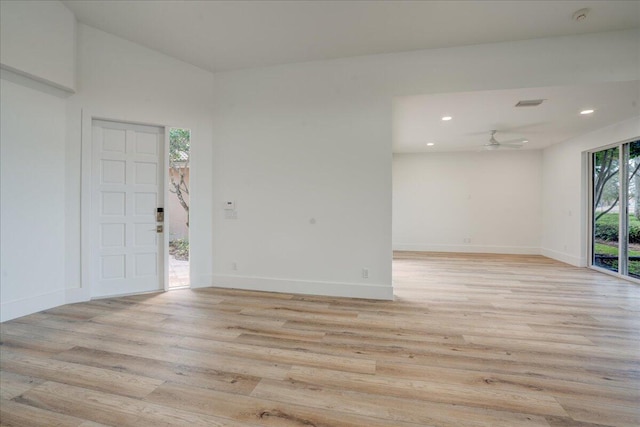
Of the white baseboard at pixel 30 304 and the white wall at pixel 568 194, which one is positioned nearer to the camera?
the white baseboard at pixel 30 304

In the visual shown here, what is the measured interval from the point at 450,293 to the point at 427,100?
2.78 m

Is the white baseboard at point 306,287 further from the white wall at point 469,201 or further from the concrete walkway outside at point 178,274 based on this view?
the white wall at point 469,201

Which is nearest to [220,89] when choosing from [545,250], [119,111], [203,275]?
[119,111]

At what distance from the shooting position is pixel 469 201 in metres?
8.07

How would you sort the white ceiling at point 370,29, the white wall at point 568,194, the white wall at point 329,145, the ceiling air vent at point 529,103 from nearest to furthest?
the white ceiling at point 370,29 → the white wall at point 329,145 → the ceiling air vent at point 529,103 → the white wall at point 568,194

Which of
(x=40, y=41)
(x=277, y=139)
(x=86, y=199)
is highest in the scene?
(x=40, y=41)

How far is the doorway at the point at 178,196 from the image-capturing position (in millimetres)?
4469

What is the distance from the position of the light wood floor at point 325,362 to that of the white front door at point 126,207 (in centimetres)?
38

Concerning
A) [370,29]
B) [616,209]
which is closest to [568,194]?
[616,209]

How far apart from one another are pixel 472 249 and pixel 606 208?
2964mm

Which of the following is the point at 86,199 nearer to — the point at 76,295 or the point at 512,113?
the point at 76,295

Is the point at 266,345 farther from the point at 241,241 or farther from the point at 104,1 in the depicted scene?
the point at 104,1

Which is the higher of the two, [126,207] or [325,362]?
[126,207]

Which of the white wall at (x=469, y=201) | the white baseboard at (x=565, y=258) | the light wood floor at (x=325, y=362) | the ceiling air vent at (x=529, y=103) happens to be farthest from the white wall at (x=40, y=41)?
the white baseboard at (x=565, y=258)
